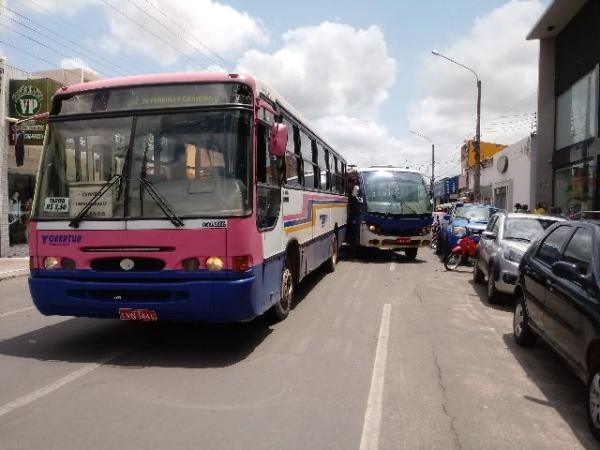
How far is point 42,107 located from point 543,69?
21054 mm

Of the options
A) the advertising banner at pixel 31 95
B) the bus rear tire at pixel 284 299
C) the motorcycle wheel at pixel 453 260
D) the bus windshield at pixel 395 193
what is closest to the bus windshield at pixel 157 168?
the bus rear tire at pixel 284 299

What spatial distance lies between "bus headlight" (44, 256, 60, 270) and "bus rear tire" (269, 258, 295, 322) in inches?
107

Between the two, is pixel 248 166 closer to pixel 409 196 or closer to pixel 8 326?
pixel 8 326

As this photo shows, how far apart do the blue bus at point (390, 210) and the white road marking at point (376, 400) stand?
8356 millimetres

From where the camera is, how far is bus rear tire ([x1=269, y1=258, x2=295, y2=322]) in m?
7.06

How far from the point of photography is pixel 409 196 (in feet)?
51.3

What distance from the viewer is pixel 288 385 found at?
4801 mm

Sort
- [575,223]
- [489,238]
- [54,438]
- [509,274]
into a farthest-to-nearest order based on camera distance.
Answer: [489,238], [509,274], [575,223], [54,438]

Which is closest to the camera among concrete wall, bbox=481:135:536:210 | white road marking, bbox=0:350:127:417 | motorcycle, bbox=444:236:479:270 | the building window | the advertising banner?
white road marking, bbox=0:350:127:417

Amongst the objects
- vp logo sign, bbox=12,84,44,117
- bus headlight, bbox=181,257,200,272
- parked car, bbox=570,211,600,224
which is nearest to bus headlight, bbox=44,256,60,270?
bus headlight, bbox=181,257,200,272

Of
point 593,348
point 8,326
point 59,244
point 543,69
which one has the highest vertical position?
point 543,69

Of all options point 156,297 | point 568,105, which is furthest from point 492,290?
point 568,105

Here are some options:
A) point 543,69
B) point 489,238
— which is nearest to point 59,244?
point 489,238

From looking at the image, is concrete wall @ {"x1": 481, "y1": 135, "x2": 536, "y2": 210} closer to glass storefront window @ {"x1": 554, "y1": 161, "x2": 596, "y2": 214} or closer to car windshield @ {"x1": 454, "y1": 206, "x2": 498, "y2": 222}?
glass storefront window @ {"x1": 554, "y1": 161, "x2": 596, "y2": 214}
